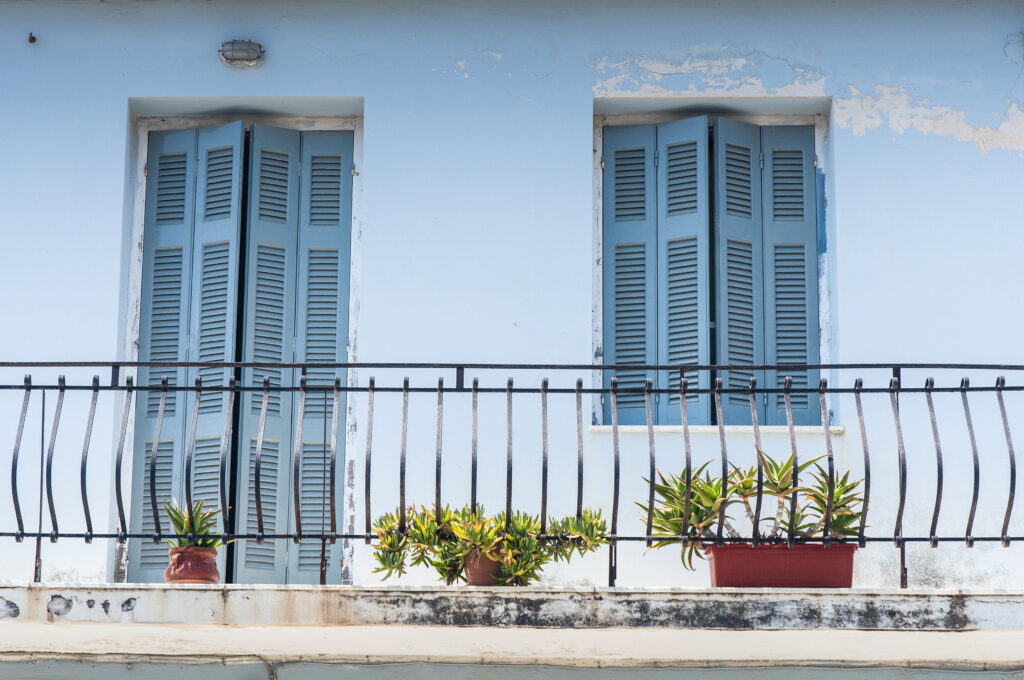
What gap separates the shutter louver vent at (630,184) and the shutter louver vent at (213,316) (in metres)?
2.21

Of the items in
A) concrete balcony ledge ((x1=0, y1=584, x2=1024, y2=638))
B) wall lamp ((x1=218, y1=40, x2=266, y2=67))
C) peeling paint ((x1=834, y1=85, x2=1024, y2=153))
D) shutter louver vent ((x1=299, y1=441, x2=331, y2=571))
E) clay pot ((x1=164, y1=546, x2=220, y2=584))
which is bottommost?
concrete balcony ledge ((x1=0, y1=584, x2=1024, y2=638))

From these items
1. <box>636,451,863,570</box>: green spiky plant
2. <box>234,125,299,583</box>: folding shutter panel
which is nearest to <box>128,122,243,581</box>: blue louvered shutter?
<box>234,125,299,583</box>: folding shutter panel

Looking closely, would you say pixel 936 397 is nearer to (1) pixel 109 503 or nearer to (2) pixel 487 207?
(2) pixel 487 207

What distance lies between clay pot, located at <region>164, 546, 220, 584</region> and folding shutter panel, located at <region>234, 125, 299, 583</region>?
1243mm

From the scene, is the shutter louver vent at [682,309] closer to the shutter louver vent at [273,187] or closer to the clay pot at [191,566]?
the shutter louver vent at [273,187]

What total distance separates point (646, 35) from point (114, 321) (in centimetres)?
334

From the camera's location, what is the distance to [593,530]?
6.88m

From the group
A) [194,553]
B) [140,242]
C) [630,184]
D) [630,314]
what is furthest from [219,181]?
[194,553]

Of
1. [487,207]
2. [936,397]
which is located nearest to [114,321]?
[487,207]

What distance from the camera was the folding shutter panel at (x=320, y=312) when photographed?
835cm

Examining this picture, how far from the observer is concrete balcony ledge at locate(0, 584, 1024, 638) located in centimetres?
650

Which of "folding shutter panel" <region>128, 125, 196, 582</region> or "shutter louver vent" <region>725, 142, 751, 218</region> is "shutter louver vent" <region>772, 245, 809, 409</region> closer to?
"shutter louver vent" <region>725, 142, 751, 218</region>

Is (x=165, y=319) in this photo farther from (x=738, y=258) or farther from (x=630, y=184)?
(x=738, y=258)

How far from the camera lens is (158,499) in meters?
8.44
